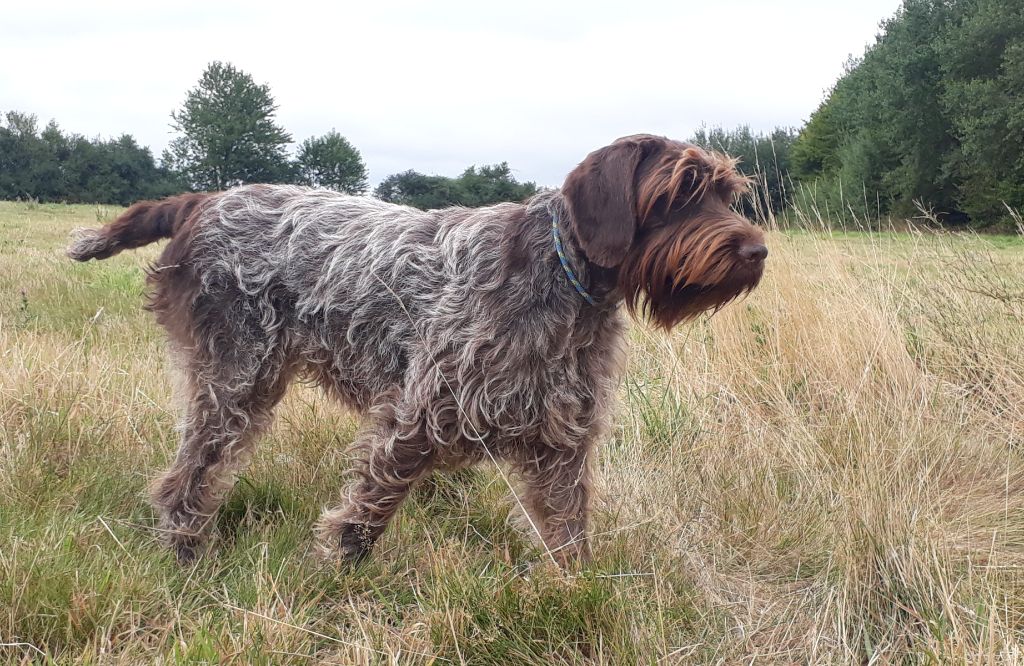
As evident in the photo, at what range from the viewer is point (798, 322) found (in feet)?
18.1

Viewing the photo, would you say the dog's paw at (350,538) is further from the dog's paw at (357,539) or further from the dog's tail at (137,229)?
the dog's tail at (137,229)

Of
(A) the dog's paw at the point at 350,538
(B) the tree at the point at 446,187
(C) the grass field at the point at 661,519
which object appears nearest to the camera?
(C) the grass field at the point at 661,519

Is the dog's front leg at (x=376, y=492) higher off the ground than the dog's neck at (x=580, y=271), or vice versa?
the dog's neck at (x=580, y=271)

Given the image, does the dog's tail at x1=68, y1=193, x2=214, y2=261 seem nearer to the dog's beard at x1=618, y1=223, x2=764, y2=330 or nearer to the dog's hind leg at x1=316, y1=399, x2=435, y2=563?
the dog's hind leg at x1=316, y1=399, x2=435, y2=563

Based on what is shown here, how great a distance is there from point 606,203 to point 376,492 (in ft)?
5.00

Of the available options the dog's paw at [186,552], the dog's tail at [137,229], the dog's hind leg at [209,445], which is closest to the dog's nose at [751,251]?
the dog's hind leg at [209,445]

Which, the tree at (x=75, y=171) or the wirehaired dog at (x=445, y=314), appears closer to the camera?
the wirehaired dog at (x=445, y=314)

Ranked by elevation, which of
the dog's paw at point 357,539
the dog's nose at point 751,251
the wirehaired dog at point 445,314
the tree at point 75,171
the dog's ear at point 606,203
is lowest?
the tree at point 75,171

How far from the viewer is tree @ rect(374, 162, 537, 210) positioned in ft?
44.4

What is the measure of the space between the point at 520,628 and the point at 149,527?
2000 millimetres

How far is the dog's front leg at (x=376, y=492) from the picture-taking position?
3.39 m

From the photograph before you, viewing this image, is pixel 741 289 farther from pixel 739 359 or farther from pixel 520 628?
pixel 739 359

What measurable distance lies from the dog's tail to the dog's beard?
7.63 ft

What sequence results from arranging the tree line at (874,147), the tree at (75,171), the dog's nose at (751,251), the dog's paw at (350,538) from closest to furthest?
1. the dog's nose at (751,251)
2. the dog's paw at (350,538)
3. the tree line at (874,147)
4. the tree at (75,171)
